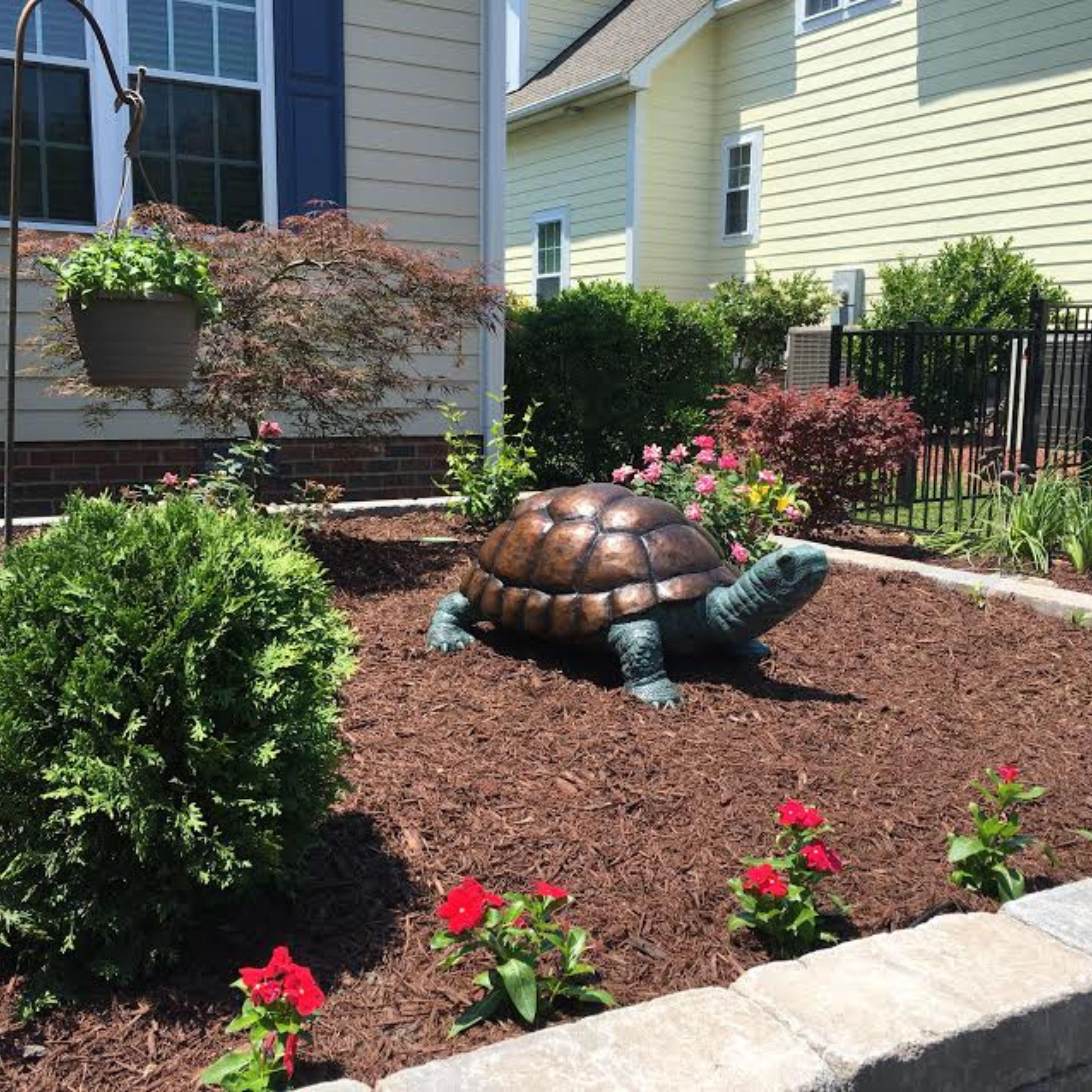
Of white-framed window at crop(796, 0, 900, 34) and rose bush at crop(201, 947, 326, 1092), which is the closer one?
rose bush at crop(201, 947, 326, 1092)

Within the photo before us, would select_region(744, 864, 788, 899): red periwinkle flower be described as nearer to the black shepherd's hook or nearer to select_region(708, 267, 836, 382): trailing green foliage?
the black shepherd's hook

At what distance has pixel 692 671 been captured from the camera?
4.31 meters

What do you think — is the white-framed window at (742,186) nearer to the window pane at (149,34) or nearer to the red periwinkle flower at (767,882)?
the window pane at (149,34)

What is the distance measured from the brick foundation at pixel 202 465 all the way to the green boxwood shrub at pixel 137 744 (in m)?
4.31

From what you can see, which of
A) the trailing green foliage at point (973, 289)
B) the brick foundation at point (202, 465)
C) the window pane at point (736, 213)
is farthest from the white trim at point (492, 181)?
the window pane at point (736, 213)

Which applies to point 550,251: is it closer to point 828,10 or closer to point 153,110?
point 828,10

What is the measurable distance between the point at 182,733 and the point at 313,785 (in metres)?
0.37

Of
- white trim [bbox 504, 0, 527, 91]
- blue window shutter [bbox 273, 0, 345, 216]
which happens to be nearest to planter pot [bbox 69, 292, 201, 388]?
blue window shutter [bbox 273, 0, 345, 216]

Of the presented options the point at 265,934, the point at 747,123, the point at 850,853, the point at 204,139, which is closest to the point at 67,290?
the point at 265,934

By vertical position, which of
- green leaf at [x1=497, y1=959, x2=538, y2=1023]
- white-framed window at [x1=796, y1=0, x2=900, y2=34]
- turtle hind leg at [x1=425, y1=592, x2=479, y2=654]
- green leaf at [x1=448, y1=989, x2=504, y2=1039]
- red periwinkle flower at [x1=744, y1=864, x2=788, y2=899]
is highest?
white-framed window at [x1=796, y1=0, x2=900, y2=34]

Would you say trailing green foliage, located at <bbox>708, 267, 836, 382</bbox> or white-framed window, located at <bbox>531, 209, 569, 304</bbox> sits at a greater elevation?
white-framed window, located at <bbox>531, 209, 569, 304</bbox>

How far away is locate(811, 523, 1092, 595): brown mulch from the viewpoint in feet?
20.8

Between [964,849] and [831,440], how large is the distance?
15.2 feet

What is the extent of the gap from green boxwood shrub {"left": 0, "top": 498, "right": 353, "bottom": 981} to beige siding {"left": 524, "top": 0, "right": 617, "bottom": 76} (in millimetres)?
18443
